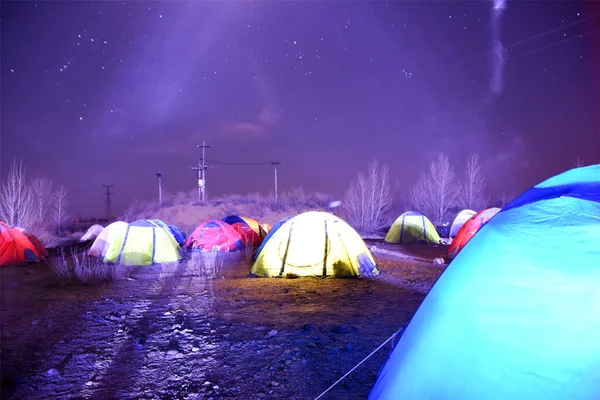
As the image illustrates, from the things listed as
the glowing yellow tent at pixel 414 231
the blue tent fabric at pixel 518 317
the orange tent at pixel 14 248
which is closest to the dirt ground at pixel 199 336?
the blue tent fabric at pixel 518 317

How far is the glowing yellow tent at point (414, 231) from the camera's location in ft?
68.0

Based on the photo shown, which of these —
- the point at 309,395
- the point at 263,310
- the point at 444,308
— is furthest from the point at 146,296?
the point at 444,308

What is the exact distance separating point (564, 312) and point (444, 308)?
716 millimetres

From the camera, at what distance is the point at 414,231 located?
2078cm

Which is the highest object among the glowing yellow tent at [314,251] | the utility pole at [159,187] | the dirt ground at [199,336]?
the utility pole at [159,187]

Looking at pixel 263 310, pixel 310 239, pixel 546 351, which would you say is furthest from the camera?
pixel 310 239

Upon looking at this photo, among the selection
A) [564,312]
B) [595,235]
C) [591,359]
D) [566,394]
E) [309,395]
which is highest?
[595,235]

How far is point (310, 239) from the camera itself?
10125 mm

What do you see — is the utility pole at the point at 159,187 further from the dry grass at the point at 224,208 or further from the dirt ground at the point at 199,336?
the dirt ground at the point at 199,336

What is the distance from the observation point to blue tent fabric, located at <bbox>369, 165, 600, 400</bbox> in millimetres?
2098

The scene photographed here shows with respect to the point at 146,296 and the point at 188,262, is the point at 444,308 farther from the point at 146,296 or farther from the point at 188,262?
the point at 188,262

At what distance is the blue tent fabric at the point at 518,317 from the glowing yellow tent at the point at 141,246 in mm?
11639

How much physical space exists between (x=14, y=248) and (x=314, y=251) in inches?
440

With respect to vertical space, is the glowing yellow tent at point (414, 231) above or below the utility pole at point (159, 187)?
below
